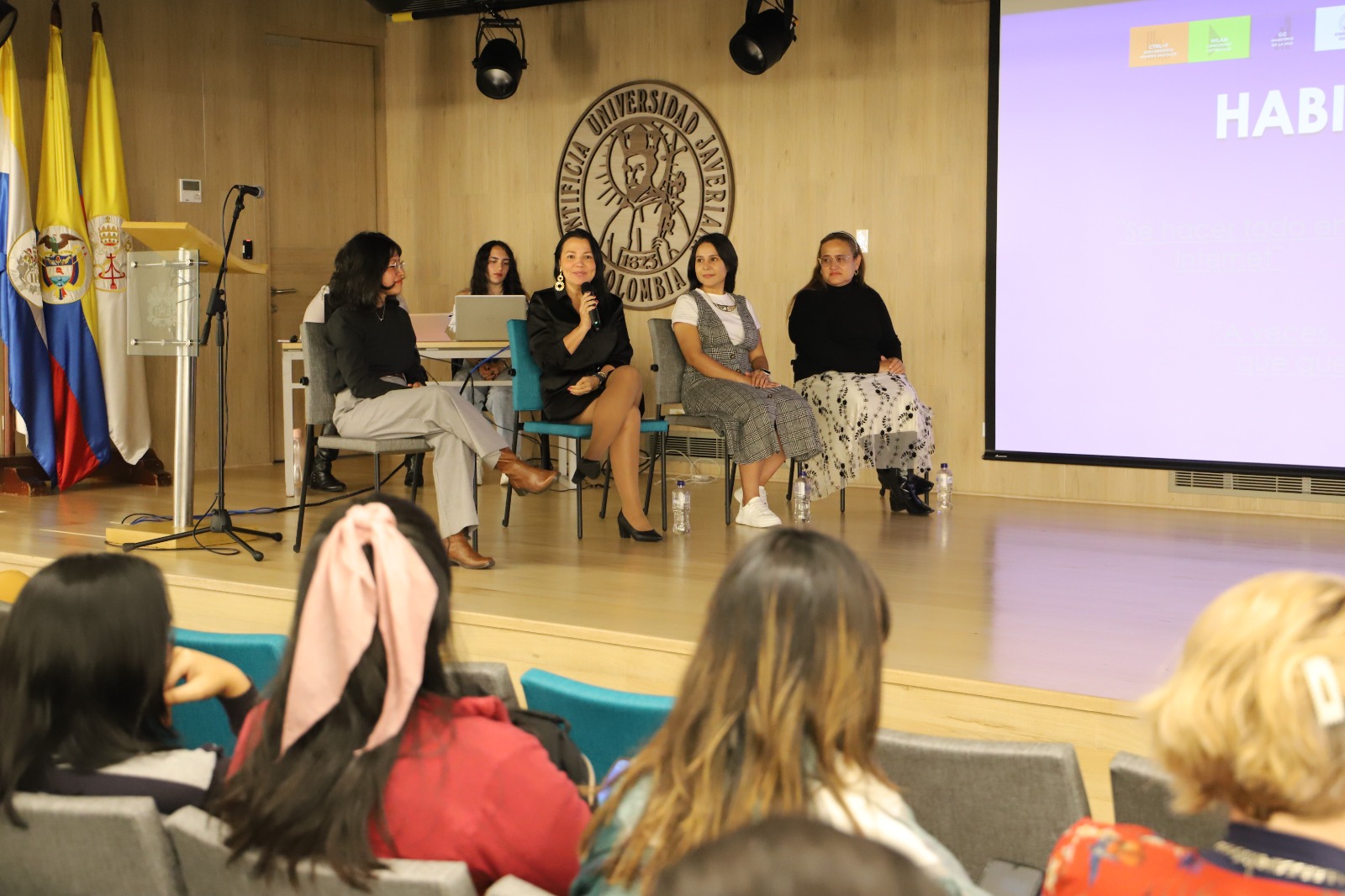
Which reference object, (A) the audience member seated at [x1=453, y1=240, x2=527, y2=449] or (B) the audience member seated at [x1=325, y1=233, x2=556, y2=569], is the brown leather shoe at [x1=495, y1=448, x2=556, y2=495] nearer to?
(B) the audience member seated at [x1=325, y1=233, x2=556, y2=569]

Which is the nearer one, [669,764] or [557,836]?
[669,764]

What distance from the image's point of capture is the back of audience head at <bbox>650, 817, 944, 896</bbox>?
20.7 inches

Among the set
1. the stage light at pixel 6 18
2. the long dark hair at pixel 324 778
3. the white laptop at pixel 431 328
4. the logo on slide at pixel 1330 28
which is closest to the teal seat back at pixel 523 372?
the white laptop at pixel 431 328

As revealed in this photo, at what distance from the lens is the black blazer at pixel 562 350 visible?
4914 millimetres

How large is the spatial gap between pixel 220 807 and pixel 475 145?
21.9 feet

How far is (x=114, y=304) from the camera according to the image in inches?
254

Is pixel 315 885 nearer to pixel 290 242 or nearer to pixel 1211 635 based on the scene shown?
pixel 1211 635

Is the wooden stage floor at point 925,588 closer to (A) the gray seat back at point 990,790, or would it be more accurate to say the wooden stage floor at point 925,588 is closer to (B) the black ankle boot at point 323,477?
(B) the black ankle boot at point 323,477

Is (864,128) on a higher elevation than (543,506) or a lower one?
higher

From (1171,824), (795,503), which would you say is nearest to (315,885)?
(1171,824)

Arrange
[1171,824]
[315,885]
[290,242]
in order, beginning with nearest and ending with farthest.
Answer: [315,885]
[1171,824]
[290,242]

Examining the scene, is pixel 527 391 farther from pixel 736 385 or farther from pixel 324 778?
pixel 324 778

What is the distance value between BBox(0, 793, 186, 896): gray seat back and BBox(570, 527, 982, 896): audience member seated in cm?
54

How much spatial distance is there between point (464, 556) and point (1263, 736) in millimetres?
3404
